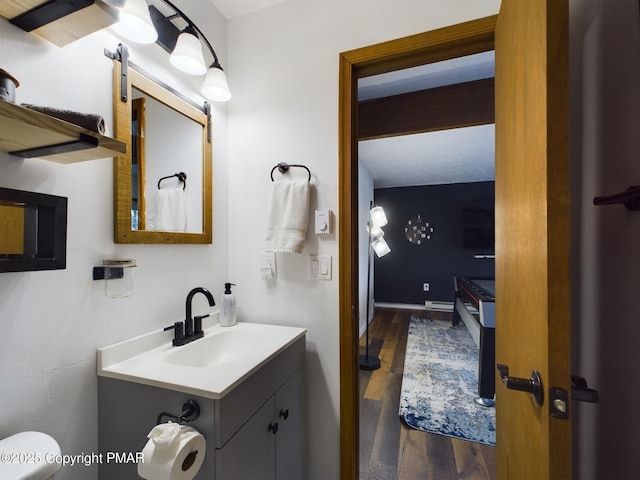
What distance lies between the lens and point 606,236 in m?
0.76

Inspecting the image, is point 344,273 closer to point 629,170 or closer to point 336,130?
point 336,130

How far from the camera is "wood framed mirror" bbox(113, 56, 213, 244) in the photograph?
108 cm

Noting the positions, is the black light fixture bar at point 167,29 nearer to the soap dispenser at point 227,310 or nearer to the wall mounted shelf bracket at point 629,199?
the soap dispenser at point 227,310

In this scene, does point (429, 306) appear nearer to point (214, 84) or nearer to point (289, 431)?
point (289, 431)

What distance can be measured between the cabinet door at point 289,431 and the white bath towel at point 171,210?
2.84 feet

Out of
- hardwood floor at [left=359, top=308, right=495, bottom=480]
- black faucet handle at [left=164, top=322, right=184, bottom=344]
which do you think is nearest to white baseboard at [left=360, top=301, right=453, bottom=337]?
hardwood floor at [left=359, top=308, right=495, bottom=480]

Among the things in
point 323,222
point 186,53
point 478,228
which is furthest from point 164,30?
point 478,228

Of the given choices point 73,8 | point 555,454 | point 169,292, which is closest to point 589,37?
point 555,454

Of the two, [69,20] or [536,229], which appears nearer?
[536,229]

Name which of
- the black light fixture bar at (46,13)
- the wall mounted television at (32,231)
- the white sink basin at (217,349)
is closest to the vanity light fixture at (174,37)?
the black light fixture bar at (46,13)

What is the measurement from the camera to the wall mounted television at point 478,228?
5.18 meters

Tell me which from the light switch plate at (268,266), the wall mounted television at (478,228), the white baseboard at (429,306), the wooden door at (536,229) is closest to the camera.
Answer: the wooden door at (536,229)

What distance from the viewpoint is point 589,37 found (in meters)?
0.82

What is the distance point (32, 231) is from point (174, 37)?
1032mm
